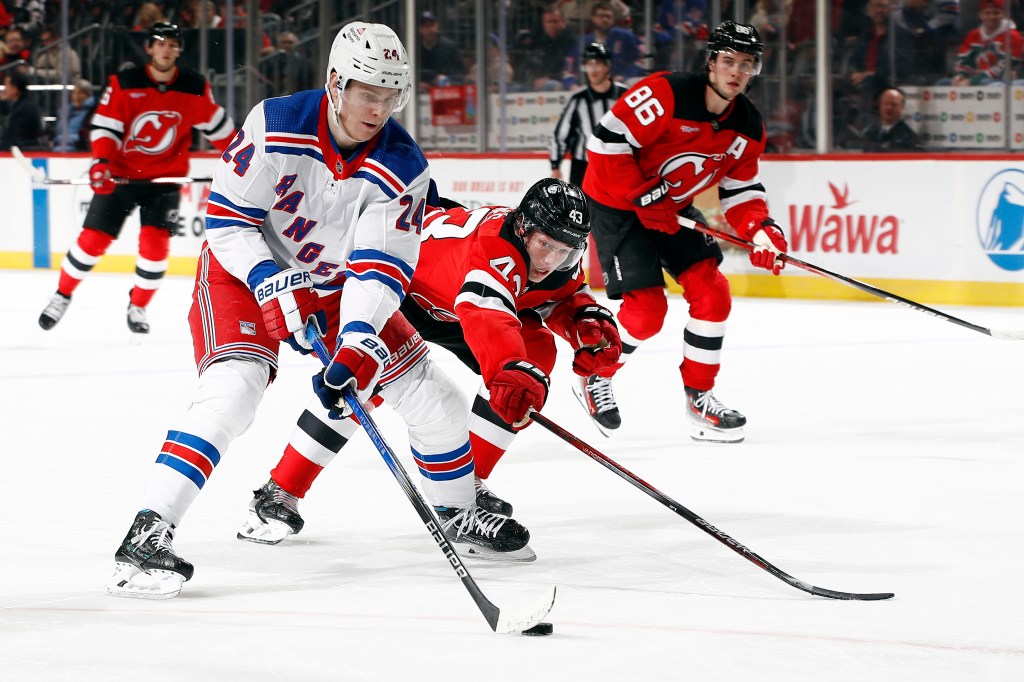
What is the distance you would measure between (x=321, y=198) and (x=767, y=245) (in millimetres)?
1971

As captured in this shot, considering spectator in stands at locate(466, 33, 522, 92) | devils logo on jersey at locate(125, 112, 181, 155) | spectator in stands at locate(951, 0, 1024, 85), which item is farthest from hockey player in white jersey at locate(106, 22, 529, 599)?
spectator in stands at locate(466, 33, 522, 92)

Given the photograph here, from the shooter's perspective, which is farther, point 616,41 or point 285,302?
point 616,41

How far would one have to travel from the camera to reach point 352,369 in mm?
2877

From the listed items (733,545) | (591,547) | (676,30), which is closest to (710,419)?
(591,547)

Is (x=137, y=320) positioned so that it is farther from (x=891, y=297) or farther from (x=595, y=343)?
(x=595, y=343)

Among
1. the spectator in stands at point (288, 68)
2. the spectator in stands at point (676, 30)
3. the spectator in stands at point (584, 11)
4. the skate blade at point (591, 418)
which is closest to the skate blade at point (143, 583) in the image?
the skate blade at point (591, 418)

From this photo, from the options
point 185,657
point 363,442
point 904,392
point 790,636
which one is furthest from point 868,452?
point 185,657

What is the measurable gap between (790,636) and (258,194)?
1.34 metres

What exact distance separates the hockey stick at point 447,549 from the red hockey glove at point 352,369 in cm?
2

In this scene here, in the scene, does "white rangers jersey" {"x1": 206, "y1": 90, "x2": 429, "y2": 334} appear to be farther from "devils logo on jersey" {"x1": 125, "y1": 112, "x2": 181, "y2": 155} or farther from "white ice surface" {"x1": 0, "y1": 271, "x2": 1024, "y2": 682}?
"devils logo on jersey" {"x1": 125, "y1": 112, "x2": 181, "y2": 155}

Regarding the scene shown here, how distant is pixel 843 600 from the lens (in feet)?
9.18

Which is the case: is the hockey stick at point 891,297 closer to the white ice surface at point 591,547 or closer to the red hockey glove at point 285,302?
the white ice surface at point 591,547

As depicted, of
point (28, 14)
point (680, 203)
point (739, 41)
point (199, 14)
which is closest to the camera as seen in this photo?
point (739, 41)

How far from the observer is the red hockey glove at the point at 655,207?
15.6 feet
